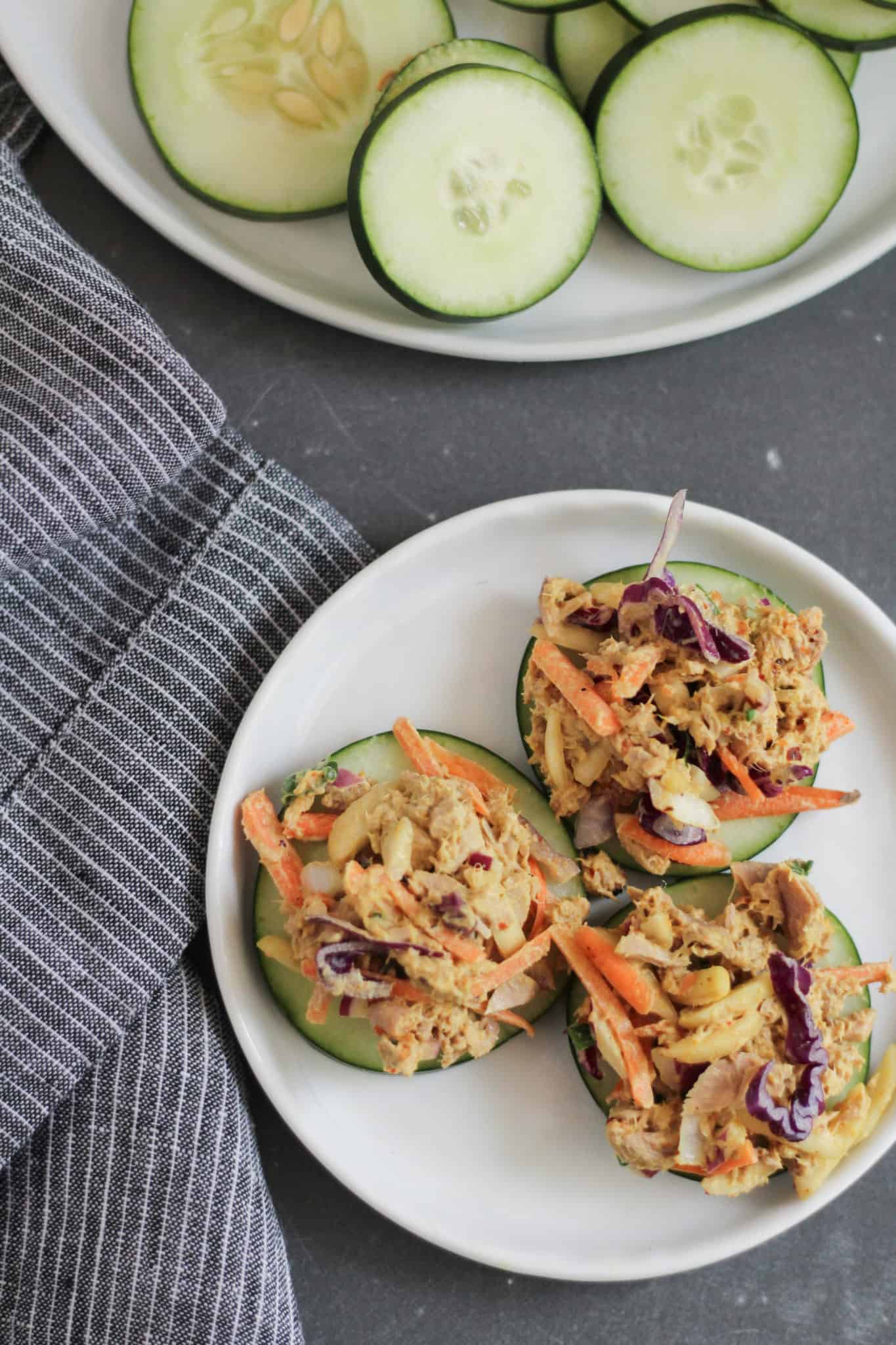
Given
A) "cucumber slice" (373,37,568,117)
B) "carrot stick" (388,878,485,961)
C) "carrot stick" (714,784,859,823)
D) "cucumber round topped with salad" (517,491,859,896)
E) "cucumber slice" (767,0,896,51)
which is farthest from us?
"cucumber slice" (767,0,896,51)

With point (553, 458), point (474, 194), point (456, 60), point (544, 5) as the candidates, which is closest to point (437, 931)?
point (553, 458)

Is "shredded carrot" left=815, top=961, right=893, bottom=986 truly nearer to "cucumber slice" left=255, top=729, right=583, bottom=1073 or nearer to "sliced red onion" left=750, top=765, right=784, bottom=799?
"sliced red onion" left=750, top=765, right=784, bottom=799

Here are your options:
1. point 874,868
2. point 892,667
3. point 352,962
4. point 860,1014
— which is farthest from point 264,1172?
point 892,667

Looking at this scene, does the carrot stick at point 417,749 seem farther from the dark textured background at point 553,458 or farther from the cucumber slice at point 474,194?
the cucumber slice at point 474,194

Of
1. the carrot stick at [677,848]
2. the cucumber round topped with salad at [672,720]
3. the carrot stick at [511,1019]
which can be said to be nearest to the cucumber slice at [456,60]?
the cucumber round topped with salad at [672,720]

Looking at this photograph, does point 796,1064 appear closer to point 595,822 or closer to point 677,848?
point 677,848

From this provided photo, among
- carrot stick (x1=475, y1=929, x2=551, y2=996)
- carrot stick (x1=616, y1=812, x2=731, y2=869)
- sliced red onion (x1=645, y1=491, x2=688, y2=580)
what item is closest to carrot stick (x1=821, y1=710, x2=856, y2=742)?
carrot stick (x1=616, y1=812, x2=731, y2=869)

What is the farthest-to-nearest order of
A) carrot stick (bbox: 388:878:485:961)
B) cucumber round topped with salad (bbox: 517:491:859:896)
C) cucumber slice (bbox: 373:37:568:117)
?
cucumber slice (bbox: 373:37:568:117) < cucumber round topped with salad (bbox: 517:491:859:896) < carrot stick (bbox: 388:878:485:961)
